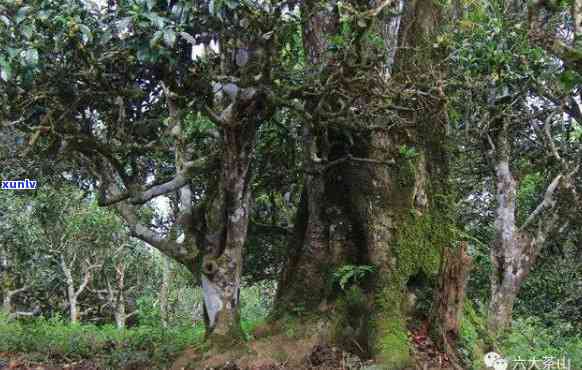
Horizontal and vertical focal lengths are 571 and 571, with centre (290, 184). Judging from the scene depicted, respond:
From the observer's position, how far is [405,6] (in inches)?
285

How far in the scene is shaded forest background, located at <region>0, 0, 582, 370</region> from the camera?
5.06 m

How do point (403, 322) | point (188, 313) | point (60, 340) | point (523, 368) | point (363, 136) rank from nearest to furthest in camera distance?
point (523, 368), point (403, 322), point (363, 136), point (60, 340), point (188, 313)

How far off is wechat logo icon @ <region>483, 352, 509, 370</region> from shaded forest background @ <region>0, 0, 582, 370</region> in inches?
1.2

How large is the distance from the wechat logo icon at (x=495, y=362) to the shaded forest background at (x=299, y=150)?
1.2 inches

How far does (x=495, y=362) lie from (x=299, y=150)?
12.8 ft

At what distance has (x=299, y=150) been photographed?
26.8 ft

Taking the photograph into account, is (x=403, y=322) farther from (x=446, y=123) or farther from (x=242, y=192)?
(x=446, y=123)

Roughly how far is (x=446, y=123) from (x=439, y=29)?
1221 millimetres

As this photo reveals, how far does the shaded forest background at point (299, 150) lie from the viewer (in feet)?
16.6

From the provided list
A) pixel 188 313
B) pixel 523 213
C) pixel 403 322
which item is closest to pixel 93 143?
pixel 403 322

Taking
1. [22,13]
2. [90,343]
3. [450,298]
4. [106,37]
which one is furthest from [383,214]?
[90,343]

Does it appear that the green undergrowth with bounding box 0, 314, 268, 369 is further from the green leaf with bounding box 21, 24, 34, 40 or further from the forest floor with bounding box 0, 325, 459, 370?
the green leaf with bounding box 21, 24, 34, 40

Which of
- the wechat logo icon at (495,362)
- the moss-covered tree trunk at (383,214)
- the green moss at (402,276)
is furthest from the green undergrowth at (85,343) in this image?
the wechat logo icon at (495,362)

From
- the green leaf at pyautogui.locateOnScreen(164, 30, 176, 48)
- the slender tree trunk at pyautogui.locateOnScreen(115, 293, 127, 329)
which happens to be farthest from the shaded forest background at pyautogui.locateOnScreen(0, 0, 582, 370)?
the slender tree trunk at pyautogui.locateOnScreen(115, 293, 127, 329)
